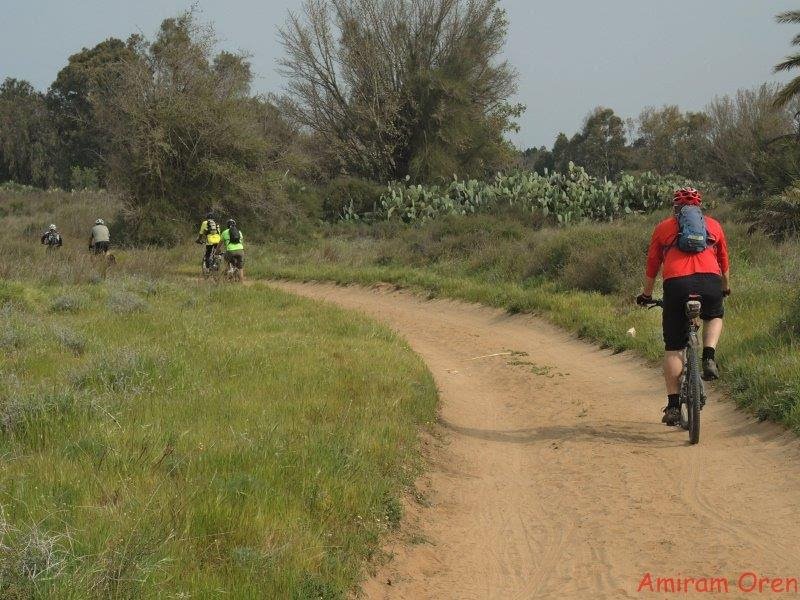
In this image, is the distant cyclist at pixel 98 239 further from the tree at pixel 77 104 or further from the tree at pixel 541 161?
the tree at pixel 541 161

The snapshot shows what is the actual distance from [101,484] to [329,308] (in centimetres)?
1034

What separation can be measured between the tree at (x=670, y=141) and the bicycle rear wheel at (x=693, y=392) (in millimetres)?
46541

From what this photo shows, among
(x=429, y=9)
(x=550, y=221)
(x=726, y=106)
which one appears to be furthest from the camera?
(x=726, y=106)

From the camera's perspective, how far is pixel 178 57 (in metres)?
33.2

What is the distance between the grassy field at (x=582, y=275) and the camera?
29.4 ft

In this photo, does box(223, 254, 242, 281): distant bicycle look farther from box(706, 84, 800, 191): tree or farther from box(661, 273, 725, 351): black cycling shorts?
box(706, 84, 800, 191): tree

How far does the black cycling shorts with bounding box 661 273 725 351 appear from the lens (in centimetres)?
712

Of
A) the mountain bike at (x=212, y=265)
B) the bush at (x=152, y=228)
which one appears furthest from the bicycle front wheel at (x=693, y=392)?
the bush at (x=152, y=228)

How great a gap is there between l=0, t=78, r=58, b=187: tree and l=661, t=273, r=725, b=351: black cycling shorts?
66.2 meters

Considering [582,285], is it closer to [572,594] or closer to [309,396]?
[309,396]

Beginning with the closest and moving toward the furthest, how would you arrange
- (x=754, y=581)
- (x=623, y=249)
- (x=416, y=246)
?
(x=754, y=581) → (x=623, y=249) → (x=416, y=246)

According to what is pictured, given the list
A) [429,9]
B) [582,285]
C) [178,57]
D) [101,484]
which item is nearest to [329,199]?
[178,57]

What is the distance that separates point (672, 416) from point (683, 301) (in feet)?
3.58

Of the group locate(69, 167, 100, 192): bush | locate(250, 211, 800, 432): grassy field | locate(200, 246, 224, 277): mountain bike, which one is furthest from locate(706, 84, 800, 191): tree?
locate(69, 167, 100, 192): bush
